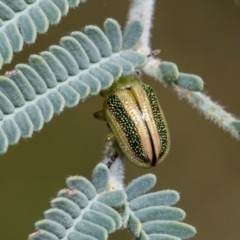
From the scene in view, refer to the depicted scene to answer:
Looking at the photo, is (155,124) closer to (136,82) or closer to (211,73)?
→ (136,82)

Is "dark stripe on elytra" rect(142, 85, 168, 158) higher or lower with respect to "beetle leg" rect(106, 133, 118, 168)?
higher

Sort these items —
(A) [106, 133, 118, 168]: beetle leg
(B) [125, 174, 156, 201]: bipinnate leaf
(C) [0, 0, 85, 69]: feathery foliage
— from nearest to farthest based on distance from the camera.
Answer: (C) [0, 0, 85, 69]: feathery foliage → (B) [125, 174, 156, 201]: bipinnate leaf → (A) [106, 133, 118, 168]: beetle leg

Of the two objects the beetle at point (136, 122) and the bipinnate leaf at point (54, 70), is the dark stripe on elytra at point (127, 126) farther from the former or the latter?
the bipinnate leaf at point (54, 70)

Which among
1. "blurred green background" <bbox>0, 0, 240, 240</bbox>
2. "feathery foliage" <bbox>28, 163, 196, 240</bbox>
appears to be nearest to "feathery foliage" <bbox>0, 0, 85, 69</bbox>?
"feathery foliage" <bbox>28, 163, 196, 240</bbox>

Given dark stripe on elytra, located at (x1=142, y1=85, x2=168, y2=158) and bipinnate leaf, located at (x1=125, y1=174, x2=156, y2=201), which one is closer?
bipinnate leaf, located at (x1=125, y1=174, x2=156, y2=201)

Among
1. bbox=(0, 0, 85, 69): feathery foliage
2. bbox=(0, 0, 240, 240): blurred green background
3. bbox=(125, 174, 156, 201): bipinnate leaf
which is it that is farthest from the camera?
bbox=(0, 0, 240, 240): blurred green background

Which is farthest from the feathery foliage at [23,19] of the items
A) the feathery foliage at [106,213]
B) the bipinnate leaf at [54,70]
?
the feathery foliage at [106,213]


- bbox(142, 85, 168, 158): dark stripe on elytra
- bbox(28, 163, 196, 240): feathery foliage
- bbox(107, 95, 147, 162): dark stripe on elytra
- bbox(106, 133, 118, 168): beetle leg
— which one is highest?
bbox(142, 85, 168, 158): dark stripe on elytra

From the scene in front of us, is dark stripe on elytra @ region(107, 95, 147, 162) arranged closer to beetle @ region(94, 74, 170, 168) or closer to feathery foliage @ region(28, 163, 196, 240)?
beetle @ region(94, 74, 170, 168)

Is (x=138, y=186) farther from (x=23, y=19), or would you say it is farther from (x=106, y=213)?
(x=23, y=19)
